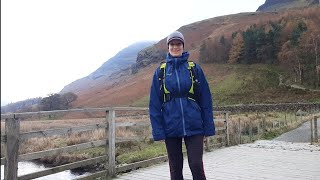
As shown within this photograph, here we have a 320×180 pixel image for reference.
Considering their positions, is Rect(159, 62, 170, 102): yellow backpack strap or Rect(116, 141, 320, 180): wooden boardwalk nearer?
Rect(159, 62, 170, 102): yellow backpack strap

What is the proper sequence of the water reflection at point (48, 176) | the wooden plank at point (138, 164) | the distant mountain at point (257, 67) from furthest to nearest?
the distant mountain at point (257, 67)
the water reflection at point (48, 176)
the wooden plank at point (138, 164)

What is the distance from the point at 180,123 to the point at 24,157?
6.74 feet

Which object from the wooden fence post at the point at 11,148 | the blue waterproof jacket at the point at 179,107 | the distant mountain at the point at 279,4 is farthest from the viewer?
the distant mountain at the point at 279,4

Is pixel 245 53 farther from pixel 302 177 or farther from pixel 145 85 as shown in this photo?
pixel 302 177

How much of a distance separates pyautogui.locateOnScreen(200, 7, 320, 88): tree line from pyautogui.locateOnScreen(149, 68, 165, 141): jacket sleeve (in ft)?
179

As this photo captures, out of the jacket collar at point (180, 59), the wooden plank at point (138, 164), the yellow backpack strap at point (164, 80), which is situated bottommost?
the wooden plank at point (138, 164)

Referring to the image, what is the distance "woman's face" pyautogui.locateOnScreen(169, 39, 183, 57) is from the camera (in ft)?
12.2

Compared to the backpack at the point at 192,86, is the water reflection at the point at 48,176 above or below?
below

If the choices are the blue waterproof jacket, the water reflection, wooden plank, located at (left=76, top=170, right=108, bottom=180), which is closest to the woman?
the blue waterproof jacket

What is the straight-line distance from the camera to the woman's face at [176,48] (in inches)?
146

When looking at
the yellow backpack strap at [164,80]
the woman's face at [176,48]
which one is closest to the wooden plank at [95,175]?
the yellow backpack strap at [164,80]

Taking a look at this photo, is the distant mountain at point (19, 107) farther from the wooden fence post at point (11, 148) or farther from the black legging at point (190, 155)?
the black legging at point (190, 155)

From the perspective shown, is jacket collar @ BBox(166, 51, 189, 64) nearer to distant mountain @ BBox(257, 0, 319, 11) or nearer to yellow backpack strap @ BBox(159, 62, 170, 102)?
yellow backpack strap @ BBox(159, 62, 170, 102)

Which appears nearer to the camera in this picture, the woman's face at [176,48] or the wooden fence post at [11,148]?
the woman's face at [176,48]
